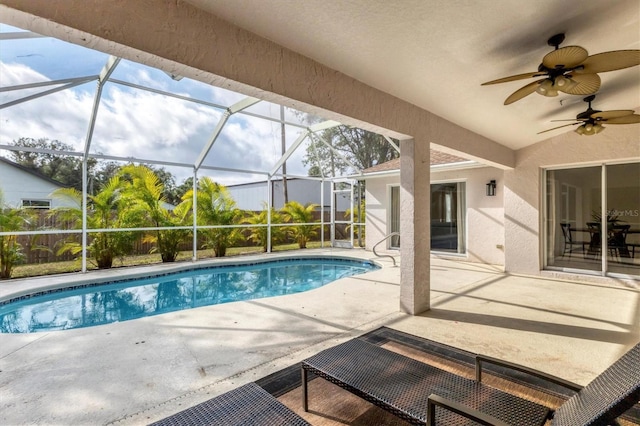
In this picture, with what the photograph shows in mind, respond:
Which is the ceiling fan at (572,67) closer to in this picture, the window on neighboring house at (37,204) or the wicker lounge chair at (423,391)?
the wicker lounge chair at (423,391)

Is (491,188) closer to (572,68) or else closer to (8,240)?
(572,68)

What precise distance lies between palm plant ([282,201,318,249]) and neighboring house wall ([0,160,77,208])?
743 cm

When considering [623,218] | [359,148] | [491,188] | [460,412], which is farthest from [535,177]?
[359,148]

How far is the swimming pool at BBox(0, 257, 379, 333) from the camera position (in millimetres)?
5863

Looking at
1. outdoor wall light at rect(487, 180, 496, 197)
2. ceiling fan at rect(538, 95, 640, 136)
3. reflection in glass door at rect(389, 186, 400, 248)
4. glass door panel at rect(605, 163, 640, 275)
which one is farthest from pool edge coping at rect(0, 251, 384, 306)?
ceiling fan at rect(538, 95, 640, 136)

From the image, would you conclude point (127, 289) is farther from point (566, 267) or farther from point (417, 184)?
point (566, 267)

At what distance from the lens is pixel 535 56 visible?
12.0ft

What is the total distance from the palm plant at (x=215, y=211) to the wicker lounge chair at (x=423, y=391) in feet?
30.2

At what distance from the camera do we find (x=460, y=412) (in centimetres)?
166

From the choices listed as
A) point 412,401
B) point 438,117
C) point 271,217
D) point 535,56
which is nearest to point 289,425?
→ point 412,401

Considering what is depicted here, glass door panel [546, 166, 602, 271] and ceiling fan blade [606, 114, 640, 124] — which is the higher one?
ceiling fan blade [606, 114, 640, 124]

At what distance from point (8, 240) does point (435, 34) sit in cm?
1011

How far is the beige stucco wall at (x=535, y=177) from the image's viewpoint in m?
6.77

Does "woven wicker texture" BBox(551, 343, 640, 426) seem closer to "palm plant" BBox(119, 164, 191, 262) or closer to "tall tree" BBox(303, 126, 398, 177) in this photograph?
"palm plant" BBox(119, 164, 191, 262)
